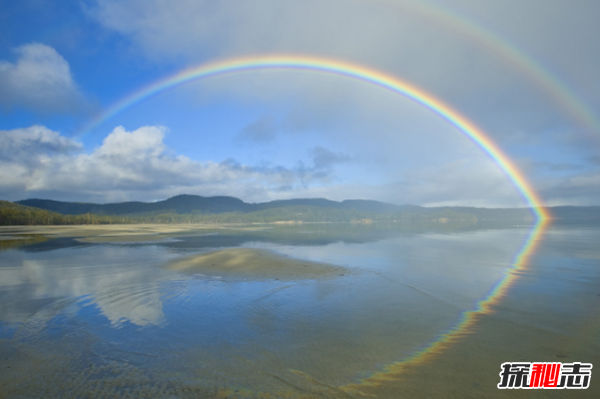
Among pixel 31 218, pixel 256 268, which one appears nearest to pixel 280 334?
pixel 256 268

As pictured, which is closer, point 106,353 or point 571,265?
point 106,353

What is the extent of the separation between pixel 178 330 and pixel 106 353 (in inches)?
92.8

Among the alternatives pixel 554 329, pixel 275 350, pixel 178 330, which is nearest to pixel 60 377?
pixel 178 330

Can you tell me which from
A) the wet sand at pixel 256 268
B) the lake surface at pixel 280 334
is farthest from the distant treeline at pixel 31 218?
the wet sand at pixel 256 268

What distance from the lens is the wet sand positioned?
20578mm

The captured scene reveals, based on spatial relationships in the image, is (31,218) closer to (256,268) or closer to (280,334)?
(256,268)

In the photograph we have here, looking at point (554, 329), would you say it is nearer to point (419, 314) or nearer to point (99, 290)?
point (419, 314)

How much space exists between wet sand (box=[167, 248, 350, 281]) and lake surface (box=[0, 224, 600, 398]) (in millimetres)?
1163

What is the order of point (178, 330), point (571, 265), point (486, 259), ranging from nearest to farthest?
point (178, 330) < point (571, 265) < point (486, 259)

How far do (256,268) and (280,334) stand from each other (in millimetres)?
12938

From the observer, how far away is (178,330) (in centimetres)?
1060

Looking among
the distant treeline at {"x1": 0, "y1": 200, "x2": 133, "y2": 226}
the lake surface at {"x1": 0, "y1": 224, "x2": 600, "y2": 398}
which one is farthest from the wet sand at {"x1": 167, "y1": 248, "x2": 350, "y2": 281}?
the distant treeline at {"x1": 0, "y1": 200, "x2": 133, "y2": 226}

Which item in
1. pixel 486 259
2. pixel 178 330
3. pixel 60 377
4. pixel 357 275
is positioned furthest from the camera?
pixel 486 259

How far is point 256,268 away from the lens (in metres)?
23.0
